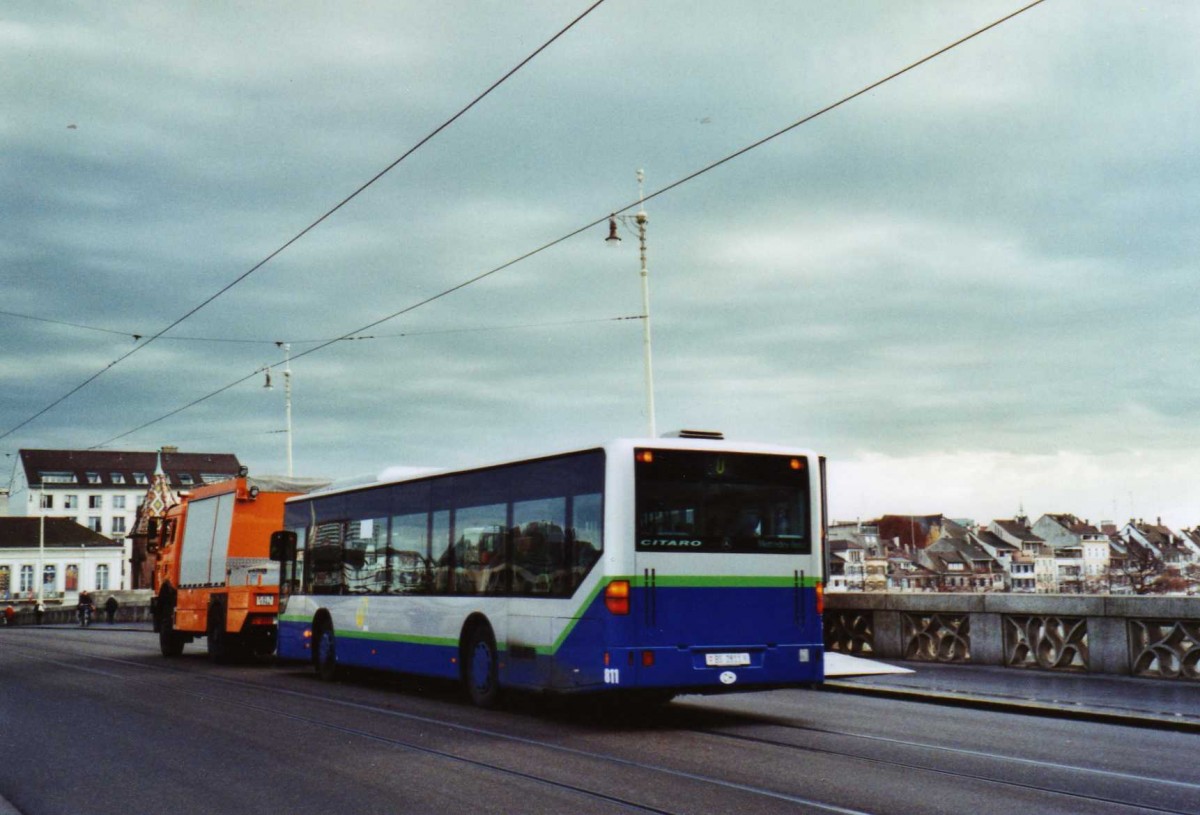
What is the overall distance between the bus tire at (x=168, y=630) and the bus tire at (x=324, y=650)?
31.2ft

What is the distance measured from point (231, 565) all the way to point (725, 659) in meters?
14.8

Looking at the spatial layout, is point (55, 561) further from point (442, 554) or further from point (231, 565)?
point (442, 554)

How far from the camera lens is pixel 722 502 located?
1302cm

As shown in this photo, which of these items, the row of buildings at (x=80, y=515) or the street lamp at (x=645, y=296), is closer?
the street lamp at (x=645, y=296)

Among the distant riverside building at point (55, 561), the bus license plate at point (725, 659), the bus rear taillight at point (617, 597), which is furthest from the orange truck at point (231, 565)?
the distant riverside building at point (55, 561)

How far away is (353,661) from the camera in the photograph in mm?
18562

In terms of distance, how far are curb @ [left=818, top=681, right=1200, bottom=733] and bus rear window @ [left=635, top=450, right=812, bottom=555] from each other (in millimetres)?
1950

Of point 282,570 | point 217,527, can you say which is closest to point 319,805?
point 282,570

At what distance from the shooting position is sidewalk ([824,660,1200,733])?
40.8ft

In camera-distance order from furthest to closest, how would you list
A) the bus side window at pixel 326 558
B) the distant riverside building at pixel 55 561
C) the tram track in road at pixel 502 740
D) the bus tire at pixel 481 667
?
the distant riverside building at pixel 55 561
the bus side window at pixel 326 558
the bus tire at pixel 481 667
the tram track in road at pixel 502 740

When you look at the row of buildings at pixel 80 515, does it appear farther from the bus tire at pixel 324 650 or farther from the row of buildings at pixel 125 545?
the bus tire at pixel 324 650

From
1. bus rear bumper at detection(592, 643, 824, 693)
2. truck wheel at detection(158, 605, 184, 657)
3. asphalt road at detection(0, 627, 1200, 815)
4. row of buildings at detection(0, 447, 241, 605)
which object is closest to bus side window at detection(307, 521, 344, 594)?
asphalt road at detection(0, 627, 1200, 815)

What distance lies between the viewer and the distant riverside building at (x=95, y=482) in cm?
14250

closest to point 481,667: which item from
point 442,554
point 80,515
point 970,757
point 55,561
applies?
point 442,554
